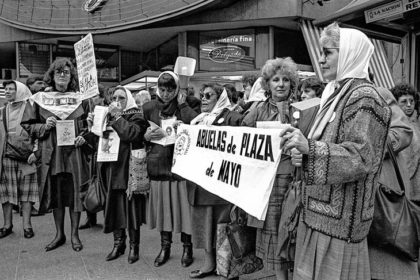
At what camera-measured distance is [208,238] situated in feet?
12.9

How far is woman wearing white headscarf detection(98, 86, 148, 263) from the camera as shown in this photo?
4.39 meters

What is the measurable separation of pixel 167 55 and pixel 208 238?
41.9 ft

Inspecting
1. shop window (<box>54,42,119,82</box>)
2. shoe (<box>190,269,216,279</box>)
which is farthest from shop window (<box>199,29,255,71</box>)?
shoe (<box>190,269,216,279</box>)

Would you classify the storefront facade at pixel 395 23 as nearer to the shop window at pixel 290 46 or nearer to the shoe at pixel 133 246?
the shoe at pixel 133 246

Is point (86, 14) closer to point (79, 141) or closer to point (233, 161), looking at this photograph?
point (79, 141)

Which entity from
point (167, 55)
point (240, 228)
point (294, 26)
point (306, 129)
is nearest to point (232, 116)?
point (240, 228)

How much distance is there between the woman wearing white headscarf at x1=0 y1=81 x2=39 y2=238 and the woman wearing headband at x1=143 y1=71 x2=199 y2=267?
213 centimetres

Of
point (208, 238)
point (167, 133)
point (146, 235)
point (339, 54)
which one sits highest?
point (339, 54)

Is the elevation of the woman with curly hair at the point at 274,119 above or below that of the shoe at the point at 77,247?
above

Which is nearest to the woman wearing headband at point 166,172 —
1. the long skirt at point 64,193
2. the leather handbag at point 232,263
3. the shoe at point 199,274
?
the shoe at point 199,274

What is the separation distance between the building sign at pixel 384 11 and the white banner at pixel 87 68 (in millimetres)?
3680

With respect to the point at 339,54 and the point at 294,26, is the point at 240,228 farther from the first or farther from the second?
the point at 294,26

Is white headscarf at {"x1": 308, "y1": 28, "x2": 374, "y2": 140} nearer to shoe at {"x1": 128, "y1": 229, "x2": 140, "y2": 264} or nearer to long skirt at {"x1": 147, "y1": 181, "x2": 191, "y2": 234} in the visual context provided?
long skirt at {"x1": 147, "y1": 181, "x2": 191, "y2": 234}

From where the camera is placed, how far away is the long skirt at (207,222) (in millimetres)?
3928
